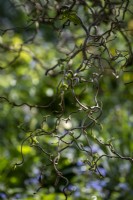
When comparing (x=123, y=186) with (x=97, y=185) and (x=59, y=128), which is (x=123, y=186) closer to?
(x=97, y=185)

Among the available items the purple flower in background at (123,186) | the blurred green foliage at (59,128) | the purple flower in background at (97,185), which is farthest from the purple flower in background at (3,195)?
the purple flower in background at (123,186)

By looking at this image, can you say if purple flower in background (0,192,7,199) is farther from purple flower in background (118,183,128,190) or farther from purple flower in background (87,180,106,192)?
purple flower in background (118,183,128,190)

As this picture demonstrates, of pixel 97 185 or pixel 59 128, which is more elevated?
pixel 59 128

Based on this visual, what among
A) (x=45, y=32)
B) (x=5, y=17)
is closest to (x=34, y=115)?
(x=45, y=32)

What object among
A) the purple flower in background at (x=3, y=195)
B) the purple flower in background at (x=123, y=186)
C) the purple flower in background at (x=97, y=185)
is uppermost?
the purple flower in background at (x=123, y=186)

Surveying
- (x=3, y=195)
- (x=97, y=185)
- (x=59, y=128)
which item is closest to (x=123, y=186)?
(x=97, y=185)

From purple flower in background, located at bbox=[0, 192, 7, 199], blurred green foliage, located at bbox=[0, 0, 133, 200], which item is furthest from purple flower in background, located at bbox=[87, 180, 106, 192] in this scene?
purple flower in background, located at bbox=[0, 192, 7, 199]

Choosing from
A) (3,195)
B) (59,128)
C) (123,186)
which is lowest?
(3,195)

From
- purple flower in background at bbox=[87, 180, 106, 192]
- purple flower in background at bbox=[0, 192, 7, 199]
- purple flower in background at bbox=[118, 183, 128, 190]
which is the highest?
purple flower in background at bbox=[118, 183, 128, 190]

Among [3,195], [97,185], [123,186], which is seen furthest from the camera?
[123,186]

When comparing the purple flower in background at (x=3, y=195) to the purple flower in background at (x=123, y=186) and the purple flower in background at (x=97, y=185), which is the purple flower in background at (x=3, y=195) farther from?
the purple flower in background at (x=123, y=186)

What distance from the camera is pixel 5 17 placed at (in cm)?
369

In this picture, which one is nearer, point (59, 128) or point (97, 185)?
point (97, 185)

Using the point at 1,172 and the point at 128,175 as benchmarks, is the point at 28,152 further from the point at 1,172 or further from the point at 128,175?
the point at 128,175
